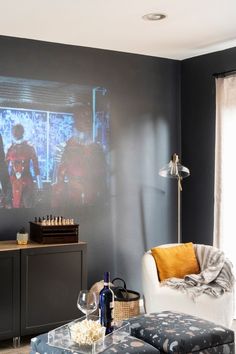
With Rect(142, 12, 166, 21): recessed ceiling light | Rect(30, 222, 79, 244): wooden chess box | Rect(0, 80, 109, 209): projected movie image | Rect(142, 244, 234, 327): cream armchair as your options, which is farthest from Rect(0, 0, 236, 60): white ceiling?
Rect(142, 244, 234, 327): cream armchair

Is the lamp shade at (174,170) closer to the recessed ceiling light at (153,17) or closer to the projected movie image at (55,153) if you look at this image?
the projected movie image at (55,153)

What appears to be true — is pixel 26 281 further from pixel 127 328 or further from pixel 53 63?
pixel 53 63

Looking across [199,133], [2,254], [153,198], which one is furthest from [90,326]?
[199,133]

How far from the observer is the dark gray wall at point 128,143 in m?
4.76

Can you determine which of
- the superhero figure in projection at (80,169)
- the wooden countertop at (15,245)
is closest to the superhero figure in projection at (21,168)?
the superhero figure in projection at (80,169)

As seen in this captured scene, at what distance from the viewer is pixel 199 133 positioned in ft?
17.5

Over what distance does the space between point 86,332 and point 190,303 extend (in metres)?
1.51

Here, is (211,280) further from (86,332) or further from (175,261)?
(86,332)

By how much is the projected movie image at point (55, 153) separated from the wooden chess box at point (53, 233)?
1.10 feet

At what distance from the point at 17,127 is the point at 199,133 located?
186 centimetres

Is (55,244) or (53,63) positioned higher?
(53,63)

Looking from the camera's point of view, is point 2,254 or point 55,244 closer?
point 2,254

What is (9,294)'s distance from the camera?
403 centimetres

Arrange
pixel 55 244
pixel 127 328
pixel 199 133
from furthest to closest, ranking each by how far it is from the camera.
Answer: pixel 199 133, pixel 55 244, pixel 127 328
